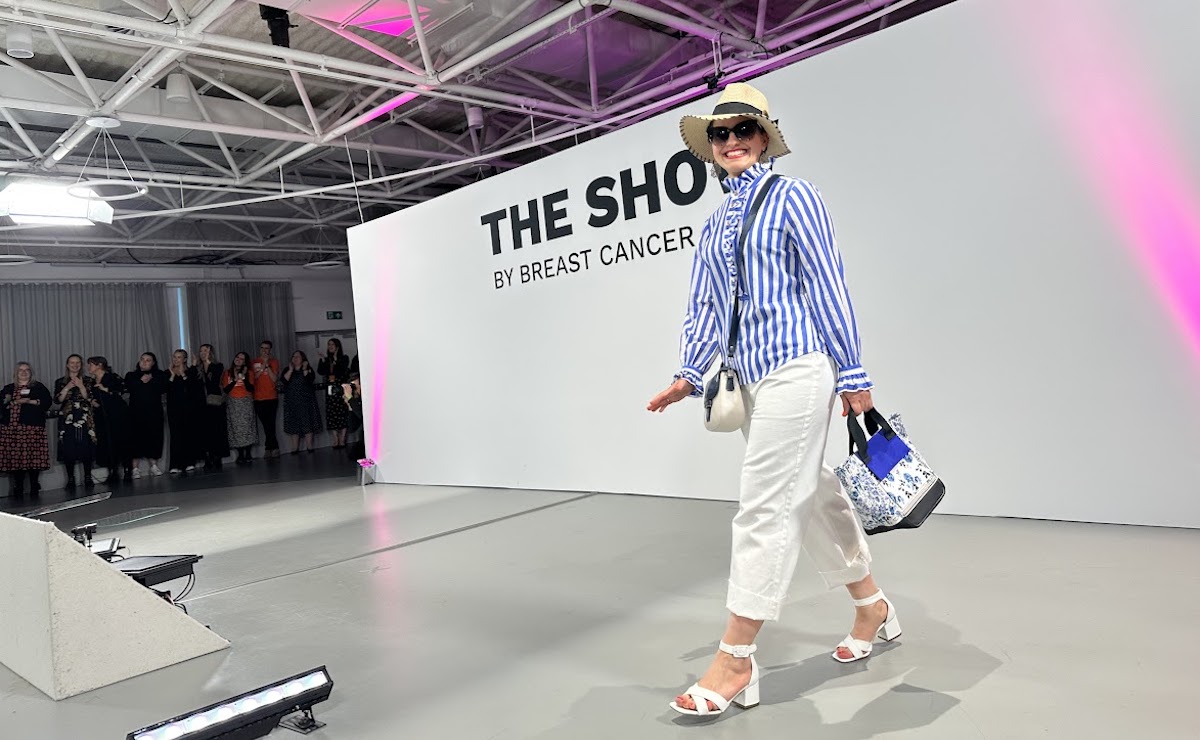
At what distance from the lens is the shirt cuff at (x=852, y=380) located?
1804 millimetres

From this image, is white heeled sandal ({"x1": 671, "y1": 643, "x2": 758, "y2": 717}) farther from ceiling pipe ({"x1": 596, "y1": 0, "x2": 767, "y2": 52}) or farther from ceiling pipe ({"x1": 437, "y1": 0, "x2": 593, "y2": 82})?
ceiling pipe ({"x1": 596, "y1": 0, "x2": 767, "y2": 52})

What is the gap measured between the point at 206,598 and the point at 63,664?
1096 mm

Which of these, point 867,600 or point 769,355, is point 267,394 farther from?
point 769,355

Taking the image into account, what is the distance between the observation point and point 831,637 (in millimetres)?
2309

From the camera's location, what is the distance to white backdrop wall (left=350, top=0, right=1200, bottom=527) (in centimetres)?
315

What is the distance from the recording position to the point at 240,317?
13.0 metres

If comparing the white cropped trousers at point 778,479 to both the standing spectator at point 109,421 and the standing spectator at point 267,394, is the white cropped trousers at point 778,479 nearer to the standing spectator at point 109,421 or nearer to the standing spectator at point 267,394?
the standing spectator at point 109,421

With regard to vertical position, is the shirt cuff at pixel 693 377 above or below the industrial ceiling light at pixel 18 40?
below

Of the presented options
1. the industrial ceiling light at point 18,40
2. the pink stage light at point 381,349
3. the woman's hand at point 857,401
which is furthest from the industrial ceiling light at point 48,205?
the woman's hand at point 857,401

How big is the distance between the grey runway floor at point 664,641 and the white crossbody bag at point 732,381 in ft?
2.06

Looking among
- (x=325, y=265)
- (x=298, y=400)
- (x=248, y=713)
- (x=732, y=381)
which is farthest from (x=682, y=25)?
(x=325, y=265)

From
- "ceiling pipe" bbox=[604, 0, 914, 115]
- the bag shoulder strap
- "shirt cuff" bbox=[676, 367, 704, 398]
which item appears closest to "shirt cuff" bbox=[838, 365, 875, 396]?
the bag shoulder strap

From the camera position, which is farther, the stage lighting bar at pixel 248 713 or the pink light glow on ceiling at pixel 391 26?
the pink light glow on ceiling at pixel 391 26

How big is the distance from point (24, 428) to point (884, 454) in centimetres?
993
